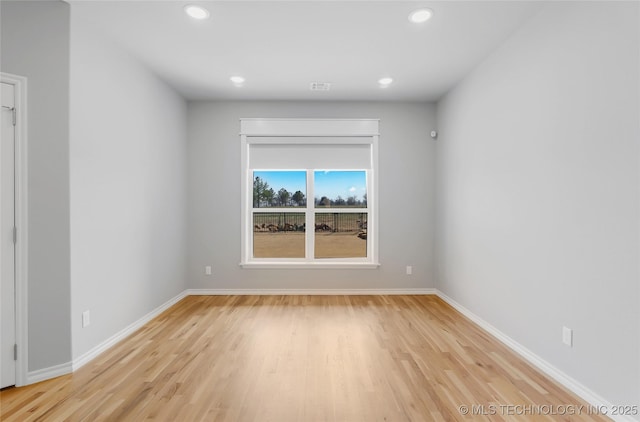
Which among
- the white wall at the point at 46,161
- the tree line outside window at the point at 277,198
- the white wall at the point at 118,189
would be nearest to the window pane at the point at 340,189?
the tree line outside window at the point at 277,198

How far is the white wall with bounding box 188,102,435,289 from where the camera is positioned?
4.53 metres

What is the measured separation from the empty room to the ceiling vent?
0.19ft

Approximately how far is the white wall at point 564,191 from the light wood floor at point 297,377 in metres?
0.40

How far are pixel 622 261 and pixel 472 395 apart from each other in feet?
3.96

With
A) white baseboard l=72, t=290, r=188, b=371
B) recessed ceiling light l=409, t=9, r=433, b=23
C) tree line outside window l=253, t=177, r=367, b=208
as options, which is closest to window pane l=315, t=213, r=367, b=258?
tree line outside window l=253, t=177, r=367, b=208

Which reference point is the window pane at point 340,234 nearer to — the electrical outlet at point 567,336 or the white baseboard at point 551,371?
the white baseboard at point 551,371

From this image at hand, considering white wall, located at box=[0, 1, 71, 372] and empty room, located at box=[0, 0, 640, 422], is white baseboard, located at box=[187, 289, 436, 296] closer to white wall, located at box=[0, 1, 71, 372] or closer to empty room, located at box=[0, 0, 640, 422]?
empty room, located at box=[0, 0, 640, 422]

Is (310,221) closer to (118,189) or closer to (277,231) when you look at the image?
(277,231)

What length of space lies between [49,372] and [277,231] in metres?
2.91

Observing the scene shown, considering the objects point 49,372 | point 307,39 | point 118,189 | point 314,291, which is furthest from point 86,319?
point 307,39

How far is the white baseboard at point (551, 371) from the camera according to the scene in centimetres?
191

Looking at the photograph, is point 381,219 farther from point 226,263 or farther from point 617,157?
point 617,157

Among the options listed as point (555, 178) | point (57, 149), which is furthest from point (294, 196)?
point (555, 178)

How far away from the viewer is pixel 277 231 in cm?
474
